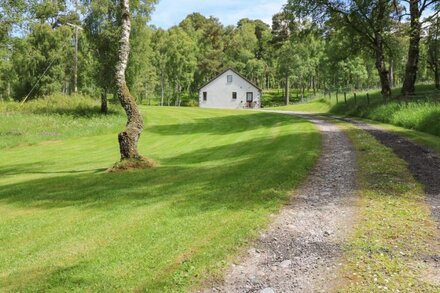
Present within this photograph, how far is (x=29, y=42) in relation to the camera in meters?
45.9

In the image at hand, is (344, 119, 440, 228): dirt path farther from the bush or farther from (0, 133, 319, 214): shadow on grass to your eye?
the bush

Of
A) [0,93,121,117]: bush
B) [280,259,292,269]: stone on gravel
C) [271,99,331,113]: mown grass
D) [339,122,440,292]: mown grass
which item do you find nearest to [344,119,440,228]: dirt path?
[339,122,440,292]: mown grass

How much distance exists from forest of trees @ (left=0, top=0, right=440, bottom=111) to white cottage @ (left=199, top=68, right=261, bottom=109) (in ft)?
28.8

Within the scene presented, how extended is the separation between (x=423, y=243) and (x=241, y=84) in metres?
60.3

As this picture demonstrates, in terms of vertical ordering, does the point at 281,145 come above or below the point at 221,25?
below

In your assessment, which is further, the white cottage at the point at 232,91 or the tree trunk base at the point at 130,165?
the white cottage at the point at 232,91

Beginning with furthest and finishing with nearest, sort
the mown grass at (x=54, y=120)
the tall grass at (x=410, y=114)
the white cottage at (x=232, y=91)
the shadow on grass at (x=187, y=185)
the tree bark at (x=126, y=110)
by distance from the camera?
the white cottage at (x=232, y=91) < the mown grass at (x=54, y=120) < the tall grass at (x=410, y=114) < the tree bark at (x=126, y=110) < the shadow on grass at (x=187, y=185)

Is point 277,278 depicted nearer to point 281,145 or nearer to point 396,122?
point 281,145

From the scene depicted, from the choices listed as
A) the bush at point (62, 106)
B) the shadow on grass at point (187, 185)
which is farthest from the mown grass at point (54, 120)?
the shadow on grass at point (187, 185)

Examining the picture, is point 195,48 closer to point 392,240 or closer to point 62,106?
point 62,106

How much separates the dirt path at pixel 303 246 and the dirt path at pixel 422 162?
1360mm

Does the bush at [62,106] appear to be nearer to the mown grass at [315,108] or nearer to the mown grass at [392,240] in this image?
the mown grass at [315,108]

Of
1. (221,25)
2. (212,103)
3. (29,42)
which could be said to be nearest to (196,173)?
(29,42)

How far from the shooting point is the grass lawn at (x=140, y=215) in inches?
183
